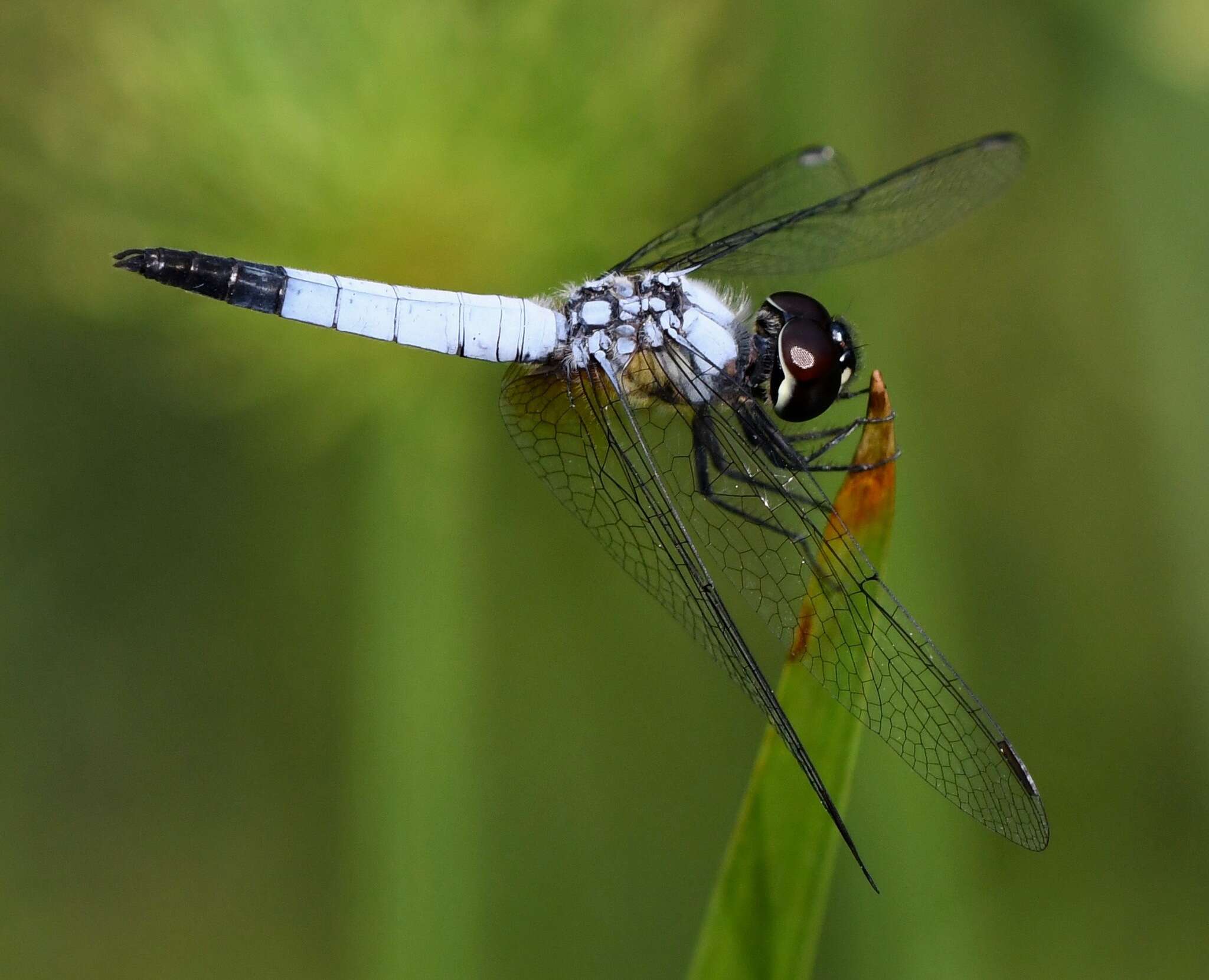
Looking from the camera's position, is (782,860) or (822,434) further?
(822,434)

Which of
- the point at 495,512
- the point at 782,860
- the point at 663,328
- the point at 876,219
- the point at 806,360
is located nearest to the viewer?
the point at 782,860

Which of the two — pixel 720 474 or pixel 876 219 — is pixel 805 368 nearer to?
pixel 720 474

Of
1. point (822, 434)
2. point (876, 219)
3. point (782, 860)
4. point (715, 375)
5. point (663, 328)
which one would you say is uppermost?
point (876, 219)

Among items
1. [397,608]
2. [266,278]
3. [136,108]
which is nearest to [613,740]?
[397,608]

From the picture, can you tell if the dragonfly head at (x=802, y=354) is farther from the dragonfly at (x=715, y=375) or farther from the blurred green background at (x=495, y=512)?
the blurred green background at (x=495, y=512)

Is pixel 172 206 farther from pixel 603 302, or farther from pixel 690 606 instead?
pixel 690 606

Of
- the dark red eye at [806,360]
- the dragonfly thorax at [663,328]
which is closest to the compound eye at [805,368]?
the dark red eye at [806,360]

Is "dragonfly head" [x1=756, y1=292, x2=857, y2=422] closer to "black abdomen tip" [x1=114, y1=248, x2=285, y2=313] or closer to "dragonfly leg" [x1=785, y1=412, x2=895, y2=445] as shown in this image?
"dragonfly leg" [x1=785, y1=412, x2=895, y2=445]

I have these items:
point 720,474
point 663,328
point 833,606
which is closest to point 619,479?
point 720,474
